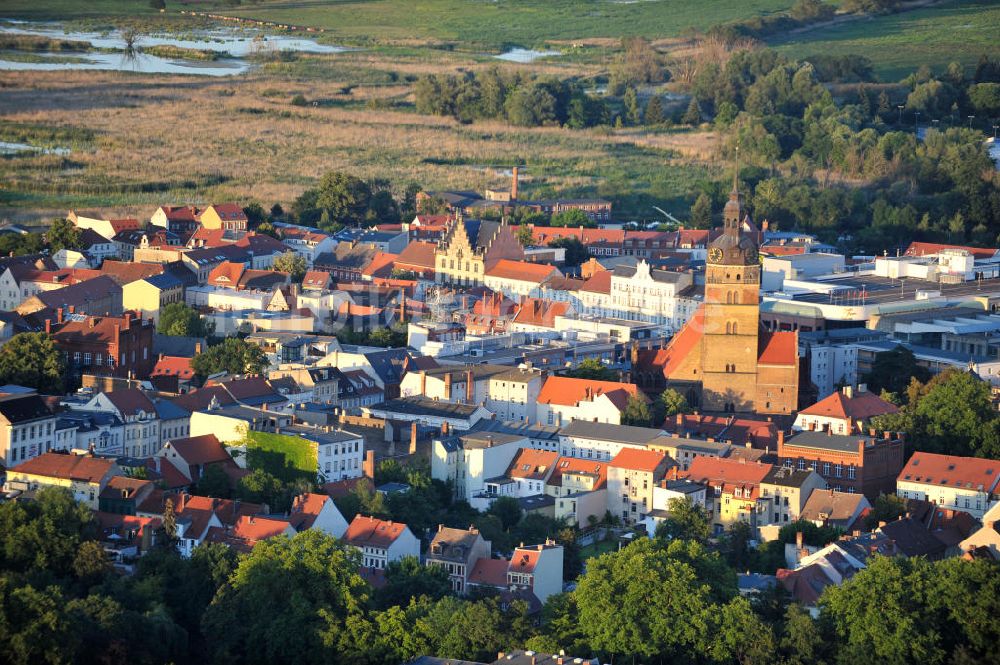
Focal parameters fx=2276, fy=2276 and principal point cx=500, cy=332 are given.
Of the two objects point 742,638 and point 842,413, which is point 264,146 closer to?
point 842,413

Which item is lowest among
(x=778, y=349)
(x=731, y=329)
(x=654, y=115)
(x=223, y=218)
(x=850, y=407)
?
(x=654, y=115)

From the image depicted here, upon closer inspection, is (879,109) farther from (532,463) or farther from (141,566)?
(141,566)

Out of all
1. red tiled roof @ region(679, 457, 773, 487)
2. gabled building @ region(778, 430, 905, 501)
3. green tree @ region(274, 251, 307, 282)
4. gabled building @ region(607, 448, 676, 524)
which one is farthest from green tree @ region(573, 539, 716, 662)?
green tree @ region(274, 251, 307, 282)

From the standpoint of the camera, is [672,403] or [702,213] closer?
[672,403]

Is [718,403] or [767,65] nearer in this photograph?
[718,403]

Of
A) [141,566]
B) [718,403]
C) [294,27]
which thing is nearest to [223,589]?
[141,566]

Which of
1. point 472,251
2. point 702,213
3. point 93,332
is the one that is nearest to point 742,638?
point 93,332
